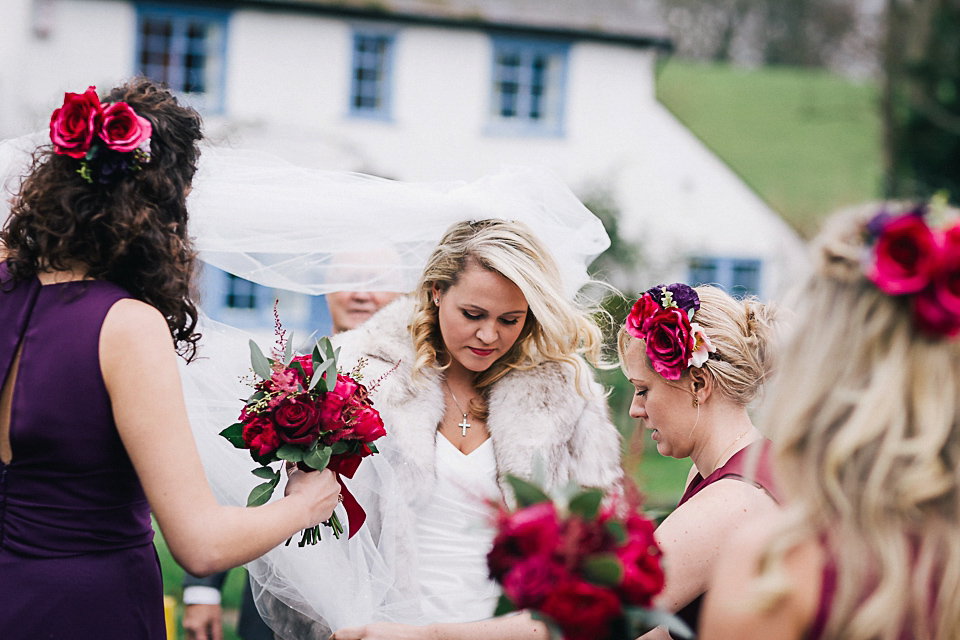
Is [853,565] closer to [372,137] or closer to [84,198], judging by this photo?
[84,198]

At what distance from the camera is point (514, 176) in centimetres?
378

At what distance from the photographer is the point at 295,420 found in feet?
8.18

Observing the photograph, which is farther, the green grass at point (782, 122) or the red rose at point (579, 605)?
the green grass at point (782, 122)

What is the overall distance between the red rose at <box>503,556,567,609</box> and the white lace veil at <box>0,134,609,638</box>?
1.51 metres

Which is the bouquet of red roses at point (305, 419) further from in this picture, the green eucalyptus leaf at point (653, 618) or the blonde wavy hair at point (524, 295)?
the green eucalyptus leaf at point (653, 618)

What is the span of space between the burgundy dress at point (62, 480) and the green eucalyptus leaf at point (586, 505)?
107 centimetres

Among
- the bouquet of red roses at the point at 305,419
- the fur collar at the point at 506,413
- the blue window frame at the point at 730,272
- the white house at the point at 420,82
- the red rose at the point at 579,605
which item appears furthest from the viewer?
the blue window frame at the point at 730,272

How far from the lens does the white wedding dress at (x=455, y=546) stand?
126 inches

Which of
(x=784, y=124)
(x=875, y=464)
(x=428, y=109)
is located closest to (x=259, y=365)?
(x=875, y=464)

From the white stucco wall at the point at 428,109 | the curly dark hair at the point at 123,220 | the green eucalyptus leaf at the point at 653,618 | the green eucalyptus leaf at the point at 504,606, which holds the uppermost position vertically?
the white stucco wall at the point at 428,109

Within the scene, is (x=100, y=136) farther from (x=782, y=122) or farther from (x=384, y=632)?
(x=782, y=122)

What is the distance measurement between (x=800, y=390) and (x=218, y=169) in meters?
2.44

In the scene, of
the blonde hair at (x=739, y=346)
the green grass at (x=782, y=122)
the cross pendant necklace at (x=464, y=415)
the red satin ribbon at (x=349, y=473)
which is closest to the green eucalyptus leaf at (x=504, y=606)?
the red satin ribbon at (x=349, y=473)

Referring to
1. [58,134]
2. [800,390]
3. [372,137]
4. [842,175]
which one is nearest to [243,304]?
[372,137]
